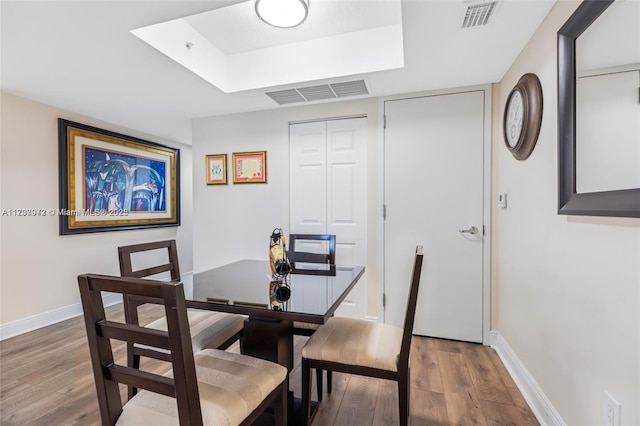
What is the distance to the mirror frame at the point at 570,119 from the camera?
1.12 metres

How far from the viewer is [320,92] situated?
2.64m

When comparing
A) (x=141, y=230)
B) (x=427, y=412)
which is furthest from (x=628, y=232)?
(x=141, y=230)

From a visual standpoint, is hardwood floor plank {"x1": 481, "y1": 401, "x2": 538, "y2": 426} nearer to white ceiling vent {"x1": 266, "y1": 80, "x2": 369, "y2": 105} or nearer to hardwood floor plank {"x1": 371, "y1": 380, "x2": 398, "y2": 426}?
hardwood floor plank {"x1": 371, "y1": 380, "x2": 398, "y2": 426}

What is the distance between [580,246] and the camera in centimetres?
128

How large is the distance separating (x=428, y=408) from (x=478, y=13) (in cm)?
224

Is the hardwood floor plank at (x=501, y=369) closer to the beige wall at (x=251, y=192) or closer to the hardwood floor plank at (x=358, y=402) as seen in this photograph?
the hardwood floor plank at (x=358, y=402)

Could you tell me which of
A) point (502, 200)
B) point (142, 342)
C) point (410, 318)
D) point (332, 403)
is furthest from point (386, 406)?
point (502, 200)

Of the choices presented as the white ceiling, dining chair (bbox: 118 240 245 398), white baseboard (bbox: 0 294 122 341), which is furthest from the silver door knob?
white baseboard (bbox: 0 294 122 341)

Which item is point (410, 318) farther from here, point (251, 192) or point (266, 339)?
point (251, 192)

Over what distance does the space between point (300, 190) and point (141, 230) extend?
2466 mm

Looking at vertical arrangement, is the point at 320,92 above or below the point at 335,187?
above

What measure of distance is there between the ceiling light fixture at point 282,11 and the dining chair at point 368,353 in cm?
155

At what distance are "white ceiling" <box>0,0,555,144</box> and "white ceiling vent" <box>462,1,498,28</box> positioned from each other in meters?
0.04

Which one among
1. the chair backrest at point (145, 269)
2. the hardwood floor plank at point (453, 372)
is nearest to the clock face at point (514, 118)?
the hardwood floor plank at point (453, 372)
